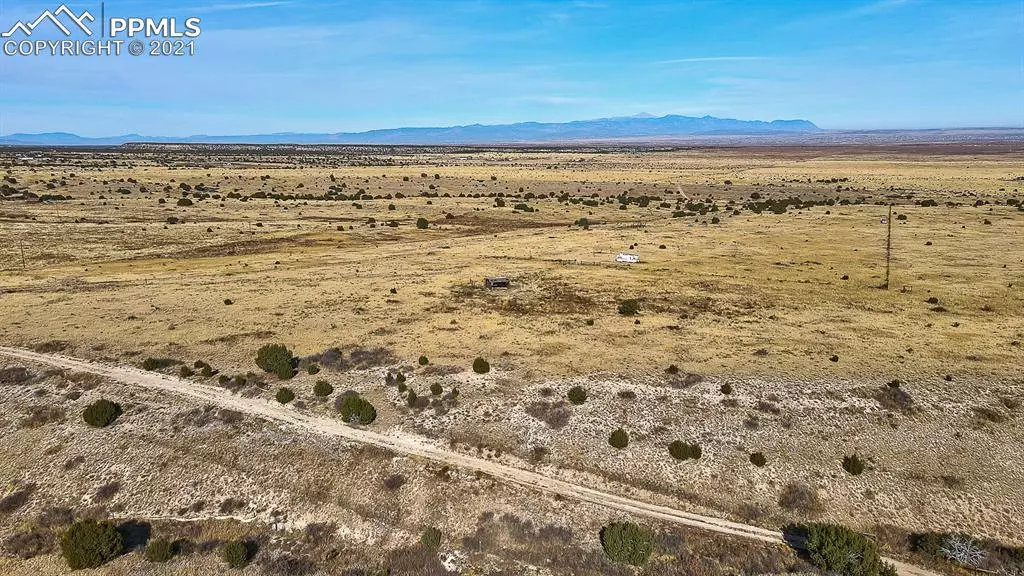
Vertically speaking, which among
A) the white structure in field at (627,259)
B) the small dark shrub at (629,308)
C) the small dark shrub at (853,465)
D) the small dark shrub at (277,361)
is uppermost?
the white structure in field at (627,259)

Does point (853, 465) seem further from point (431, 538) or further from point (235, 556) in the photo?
point (235, 556)

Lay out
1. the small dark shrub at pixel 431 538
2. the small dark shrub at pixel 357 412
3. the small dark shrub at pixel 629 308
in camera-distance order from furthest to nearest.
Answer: the small dark shrub at pixel 629 308 → the small dark shrub at pixel 357 412 → the small dark shrub at pixel 431 538

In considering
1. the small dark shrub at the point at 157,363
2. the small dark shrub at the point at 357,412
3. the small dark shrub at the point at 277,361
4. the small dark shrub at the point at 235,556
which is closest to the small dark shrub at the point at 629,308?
the small dark shrub at the point at 357,412

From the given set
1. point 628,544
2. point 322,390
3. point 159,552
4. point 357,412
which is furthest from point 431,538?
point 322,390

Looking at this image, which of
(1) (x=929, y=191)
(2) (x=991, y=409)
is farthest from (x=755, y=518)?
(1) (x=929, y=191)

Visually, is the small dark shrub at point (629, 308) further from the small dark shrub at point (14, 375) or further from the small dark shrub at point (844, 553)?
the small dark shrub at point (14, 375)
